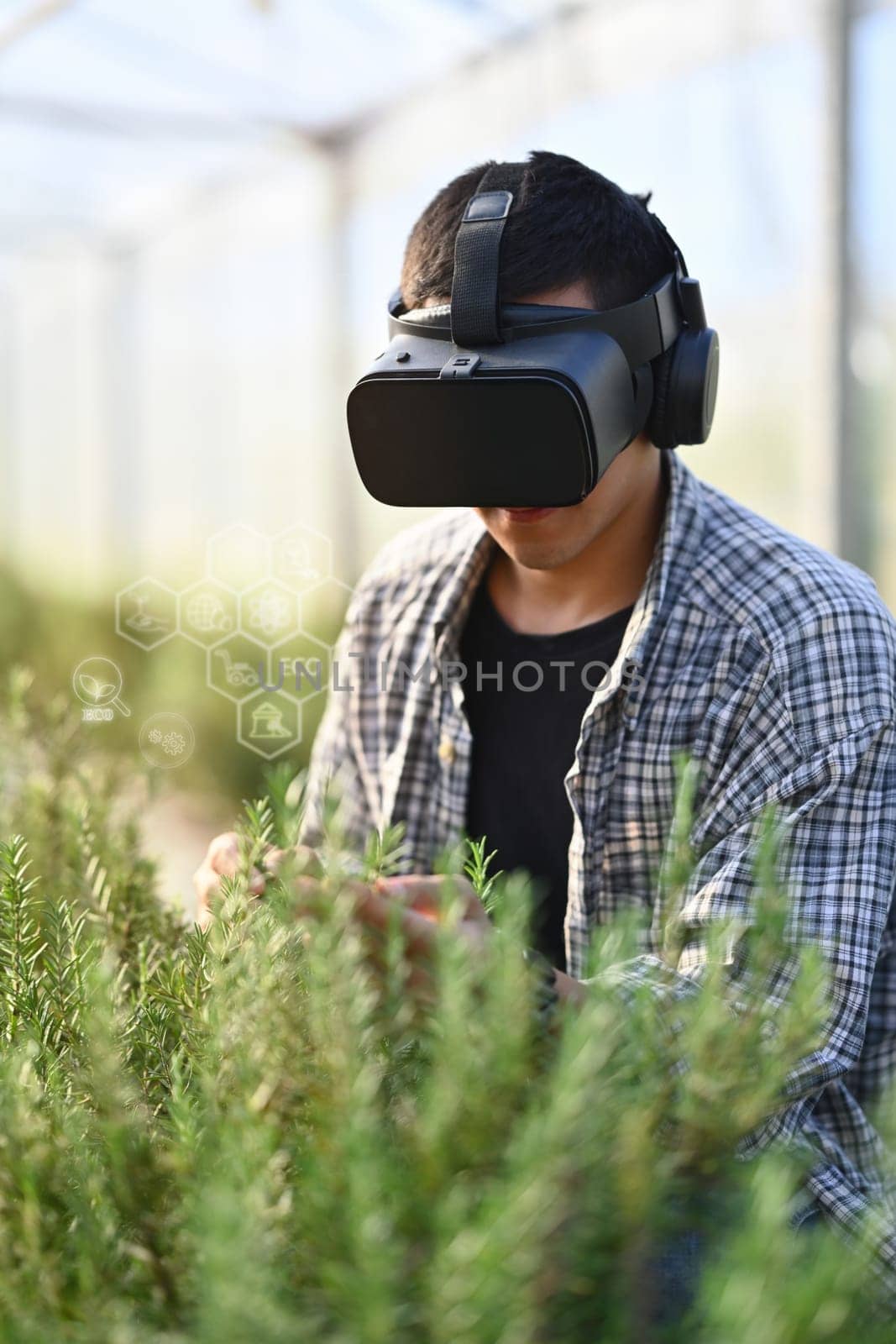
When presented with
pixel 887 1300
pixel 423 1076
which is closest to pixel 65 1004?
pixel 423 1076

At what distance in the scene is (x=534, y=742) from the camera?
78.5 inches

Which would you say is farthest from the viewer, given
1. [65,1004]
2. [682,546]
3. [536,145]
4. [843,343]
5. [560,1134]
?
[536,145]

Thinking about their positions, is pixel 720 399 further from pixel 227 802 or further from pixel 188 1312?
pixel 188 1312

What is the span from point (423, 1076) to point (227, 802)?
4475 mm

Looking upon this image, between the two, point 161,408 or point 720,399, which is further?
point 161,408

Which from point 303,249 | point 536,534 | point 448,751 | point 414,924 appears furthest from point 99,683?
point 414,924

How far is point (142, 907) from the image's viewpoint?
4.31 ft

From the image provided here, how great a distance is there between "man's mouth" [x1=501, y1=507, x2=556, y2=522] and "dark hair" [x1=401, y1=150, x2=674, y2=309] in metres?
0.27

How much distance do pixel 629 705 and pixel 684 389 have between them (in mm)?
429

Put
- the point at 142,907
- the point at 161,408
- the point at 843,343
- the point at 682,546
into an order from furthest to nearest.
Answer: the point at 161,408 → the point at 843,343 → the point at 682,546 → the point at 142,907
